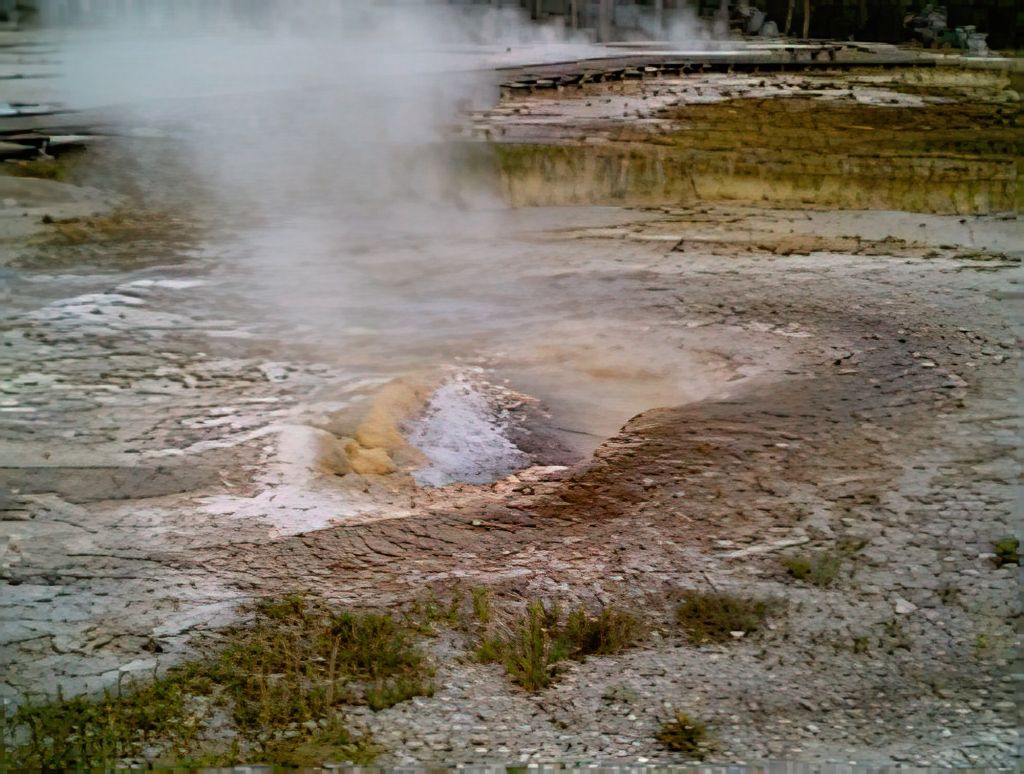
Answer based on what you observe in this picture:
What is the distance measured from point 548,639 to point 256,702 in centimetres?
59

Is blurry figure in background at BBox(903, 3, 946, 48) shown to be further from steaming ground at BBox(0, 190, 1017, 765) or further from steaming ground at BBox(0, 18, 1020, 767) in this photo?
steaming ground at BBox(0, 190, 1017, 765)

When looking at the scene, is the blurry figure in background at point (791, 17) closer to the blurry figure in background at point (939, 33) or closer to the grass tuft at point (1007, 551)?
the blurry figure in background at point (939, 33)

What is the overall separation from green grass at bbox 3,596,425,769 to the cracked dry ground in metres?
0.09

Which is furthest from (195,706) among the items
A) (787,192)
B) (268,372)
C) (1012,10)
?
(787,192)

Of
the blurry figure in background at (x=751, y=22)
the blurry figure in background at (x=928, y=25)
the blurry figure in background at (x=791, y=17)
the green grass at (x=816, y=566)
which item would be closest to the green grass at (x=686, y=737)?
the green grass at (x=816, y=566)

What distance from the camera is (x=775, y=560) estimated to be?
2.64 meters

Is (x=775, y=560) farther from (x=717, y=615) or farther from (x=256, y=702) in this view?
(x=256, y=702)

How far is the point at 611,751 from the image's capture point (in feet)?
6.31

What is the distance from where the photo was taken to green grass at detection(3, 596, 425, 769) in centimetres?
193

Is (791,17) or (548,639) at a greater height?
(791,17)

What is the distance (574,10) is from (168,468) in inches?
300

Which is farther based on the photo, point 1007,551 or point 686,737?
point 1007,551

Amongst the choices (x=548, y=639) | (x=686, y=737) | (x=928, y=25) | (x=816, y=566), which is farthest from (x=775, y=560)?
(x=928, y=25)

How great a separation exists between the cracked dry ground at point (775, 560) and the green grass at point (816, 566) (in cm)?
4
